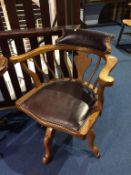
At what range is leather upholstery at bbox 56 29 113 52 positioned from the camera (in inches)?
48.6

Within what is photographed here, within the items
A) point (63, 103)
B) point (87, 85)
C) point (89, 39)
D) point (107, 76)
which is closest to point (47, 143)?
point (63, 103)

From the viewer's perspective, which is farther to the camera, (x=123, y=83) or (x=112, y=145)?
(x=123, y=83)

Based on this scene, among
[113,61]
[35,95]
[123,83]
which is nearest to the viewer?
[113,61]

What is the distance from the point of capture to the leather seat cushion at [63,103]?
1113 millimetres

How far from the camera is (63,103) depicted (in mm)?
1225

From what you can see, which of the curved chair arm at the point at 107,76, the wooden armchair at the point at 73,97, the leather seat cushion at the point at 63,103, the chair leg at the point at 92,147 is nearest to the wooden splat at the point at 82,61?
the wooden armchair at the point at 73,97

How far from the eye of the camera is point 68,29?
4.52ft

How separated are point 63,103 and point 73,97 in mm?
92

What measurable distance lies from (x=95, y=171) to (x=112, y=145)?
28 cm

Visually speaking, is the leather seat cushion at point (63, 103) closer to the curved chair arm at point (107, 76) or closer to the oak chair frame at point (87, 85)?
the oak chair frame at point (87, 85)

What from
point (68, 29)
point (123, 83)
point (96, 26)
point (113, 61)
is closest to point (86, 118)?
point (113, 61)

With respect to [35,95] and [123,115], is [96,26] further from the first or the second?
[35,95]

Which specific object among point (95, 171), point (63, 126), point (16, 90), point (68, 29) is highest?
point (68, 29)

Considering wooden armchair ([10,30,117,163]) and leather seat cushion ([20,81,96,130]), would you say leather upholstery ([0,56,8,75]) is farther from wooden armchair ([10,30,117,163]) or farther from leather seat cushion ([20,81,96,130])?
leather seat cushion ([20,81,96,130])
